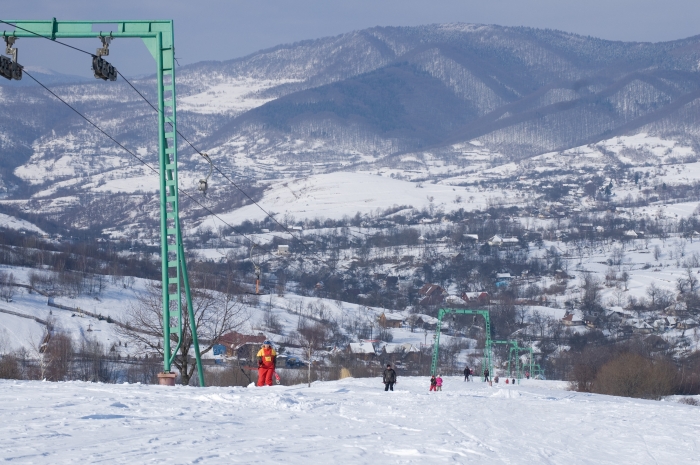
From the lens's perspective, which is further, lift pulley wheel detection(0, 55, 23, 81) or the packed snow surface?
lift pulley wheel detection(0, 55, 23, 81)

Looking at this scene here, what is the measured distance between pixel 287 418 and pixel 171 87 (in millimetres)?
11794

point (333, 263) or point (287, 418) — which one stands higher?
point (333, 263)

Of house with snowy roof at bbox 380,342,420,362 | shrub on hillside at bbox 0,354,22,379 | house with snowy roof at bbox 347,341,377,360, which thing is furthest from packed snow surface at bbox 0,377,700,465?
house with snowy roof at bbox 380,342,420,362

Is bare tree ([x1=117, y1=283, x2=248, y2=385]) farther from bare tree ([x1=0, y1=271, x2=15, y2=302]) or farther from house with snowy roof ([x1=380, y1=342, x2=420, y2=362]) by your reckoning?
bare tree ([x1=0, y1=271, x2=15, y2=302])

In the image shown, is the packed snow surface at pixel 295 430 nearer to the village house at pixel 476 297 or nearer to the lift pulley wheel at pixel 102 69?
the lift pulley wheel at pixel 102 69

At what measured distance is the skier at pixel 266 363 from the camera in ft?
76.3

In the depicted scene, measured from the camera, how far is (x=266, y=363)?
23438 millimetres

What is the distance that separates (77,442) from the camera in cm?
1151

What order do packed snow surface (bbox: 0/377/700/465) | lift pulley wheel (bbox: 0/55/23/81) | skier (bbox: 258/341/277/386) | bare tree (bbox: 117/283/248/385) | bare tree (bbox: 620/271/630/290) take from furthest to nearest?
bare tree (bbox: 620/271/630/290)
bare tree (bbox: 117/283/248/385)
skier (bbox: 258/341/277/386)
lift pulley wheel (bbox: 0/55/23/81)
packed snow surface (bbox: 0/377/700/465)

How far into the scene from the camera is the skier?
23.3 meters

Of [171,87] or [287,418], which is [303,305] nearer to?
[171,87]

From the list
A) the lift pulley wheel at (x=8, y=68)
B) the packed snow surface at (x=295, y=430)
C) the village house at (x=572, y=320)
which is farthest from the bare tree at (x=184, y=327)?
the village house at (x=572, y=320)

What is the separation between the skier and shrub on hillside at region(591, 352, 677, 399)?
46511 mm

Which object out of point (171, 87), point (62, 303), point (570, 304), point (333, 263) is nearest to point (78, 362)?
point (62, 303)
